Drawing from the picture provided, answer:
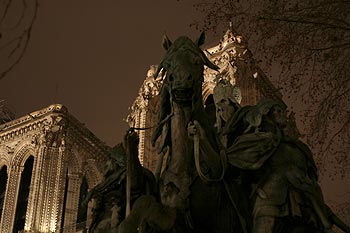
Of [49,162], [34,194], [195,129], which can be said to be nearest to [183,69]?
[195,129]

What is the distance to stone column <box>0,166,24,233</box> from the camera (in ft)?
98.9

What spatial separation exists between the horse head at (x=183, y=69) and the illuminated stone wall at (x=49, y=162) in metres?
24.3

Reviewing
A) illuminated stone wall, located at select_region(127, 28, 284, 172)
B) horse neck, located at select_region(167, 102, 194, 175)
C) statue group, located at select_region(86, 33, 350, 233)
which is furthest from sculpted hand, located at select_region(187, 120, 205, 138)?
illuminated stone wall, located at select_region(127, 28, 284, 172)

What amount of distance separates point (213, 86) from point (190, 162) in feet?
73.3

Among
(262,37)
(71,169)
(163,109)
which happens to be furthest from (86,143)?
(163,109)

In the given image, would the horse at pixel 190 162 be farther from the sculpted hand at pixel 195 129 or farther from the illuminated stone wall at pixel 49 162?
the illuminated stone wall at pixel 49 162

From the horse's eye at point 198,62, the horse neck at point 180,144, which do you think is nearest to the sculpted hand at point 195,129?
the horse neck at point 180,144

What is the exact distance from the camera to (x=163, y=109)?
14.1 ft

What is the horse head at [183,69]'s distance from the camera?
4.07 m

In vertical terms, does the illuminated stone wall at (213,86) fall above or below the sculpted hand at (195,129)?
above

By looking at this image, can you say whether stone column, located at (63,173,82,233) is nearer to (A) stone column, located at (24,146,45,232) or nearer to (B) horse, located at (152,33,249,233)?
(A) stone column, located at (24,146,45,232)

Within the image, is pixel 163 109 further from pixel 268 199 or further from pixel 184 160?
pixel 268 199

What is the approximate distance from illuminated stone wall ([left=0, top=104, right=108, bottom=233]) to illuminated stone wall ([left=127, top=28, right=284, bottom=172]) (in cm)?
336

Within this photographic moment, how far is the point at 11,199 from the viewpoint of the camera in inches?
1208
